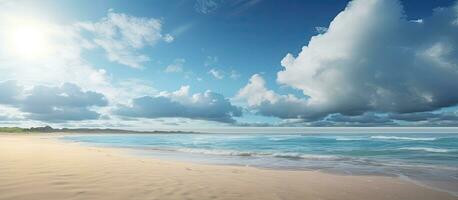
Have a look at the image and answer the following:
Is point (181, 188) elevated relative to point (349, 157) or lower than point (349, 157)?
elevated

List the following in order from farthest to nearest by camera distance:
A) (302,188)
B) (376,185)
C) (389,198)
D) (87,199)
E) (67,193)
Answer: (376,185) < (302,188) < (389,198) < (67,193) < (87,199)

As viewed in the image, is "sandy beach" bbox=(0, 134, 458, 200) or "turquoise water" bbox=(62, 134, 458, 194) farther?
"turquoise water" bbox=(62, 134, 458, 194)

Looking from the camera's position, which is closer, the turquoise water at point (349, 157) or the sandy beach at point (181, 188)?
the sandy beach at point (181, 188)

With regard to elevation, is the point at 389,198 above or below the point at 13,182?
below

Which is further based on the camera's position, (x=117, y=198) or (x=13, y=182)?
(x=13, y=182)

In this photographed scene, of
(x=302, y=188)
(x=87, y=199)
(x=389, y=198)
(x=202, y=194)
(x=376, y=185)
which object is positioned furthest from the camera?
(x=376, y=185)

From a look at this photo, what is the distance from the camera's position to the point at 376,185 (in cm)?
1086

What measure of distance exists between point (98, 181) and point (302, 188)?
5.86 metres

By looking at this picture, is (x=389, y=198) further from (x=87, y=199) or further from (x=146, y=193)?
(x=87, y=199)

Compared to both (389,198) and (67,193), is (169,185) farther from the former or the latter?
(389,198)

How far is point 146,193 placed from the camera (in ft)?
26.0

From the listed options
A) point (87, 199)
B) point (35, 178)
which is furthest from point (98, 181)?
point (87, 199)

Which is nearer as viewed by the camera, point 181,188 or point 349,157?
point 181,188

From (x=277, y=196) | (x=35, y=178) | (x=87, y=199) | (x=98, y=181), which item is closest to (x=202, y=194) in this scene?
(x=277, y=196)
